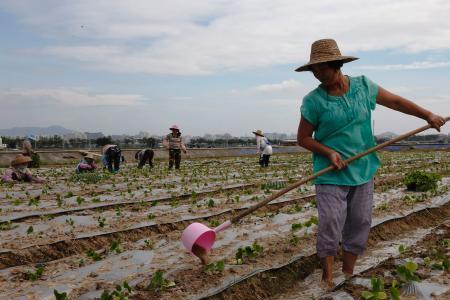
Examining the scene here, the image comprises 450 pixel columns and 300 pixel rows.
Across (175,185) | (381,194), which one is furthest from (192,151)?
(381,194)

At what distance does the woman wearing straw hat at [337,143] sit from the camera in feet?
12.2

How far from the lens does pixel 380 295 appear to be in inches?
126

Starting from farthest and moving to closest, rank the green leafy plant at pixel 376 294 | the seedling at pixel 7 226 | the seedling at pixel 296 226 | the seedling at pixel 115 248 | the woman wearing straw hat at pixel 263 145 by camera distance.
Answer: the woman wearing straw hat at pixel 263 145
the seedling at pixel 7 226
the seedling at pixel 296 226
the seedling at pixel 115 248
the green leafy plant at pixel 376 294

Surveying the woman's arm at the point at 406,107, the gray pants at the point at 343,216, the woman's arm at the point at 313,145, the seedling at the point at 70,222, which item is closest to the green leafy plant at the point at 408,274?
the gray pants at the point at 343,216

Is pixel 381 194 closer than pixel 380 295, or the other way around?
pixel 380 295

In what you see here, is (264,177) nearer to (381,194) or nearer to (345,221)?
(381,194)

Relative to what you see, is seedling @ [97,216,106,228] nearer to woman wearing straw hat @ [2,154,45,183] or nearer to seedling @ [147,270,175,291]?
seedling @ [147,270,175,291]

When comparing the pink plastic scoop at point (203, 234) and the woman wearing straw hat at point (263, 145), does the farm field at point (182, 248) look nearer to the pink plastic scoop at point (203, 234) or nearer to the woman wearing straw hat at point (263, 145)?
the pink plastic scoop at point (203, 234)

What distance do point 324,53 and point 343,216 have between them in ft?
4.21

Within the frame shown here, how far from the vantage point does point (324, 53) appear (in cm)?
370

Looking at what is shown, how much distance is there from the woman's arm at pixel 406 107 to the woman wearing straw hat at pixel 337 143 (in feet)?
0.34

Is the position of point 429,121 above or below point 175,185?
above

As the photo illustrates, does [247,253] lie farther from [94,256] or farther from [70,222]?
[70,222]

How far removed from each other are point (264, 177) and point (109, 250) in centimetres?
878
